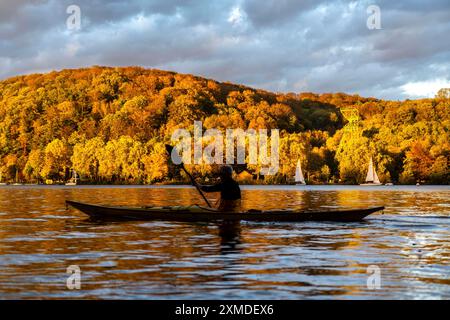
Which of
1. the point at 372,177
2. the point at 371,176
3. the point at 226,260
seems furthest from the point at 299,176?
the point at 226,260

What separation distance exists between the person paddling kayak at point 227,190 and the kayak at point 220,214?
400mm

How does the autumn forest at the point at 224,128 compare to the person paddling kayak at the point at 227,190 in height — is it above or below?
above

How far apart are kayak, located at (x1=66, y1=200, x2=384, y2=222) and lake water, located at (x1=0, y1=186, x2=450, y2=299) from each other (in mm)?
372


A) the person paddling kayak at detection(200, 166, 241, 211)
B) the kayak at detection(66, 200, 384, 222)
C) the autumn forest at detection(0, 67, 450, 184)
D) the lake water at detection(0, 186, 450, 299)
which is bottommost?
the lake water at detection(0, 186, 450, 299)

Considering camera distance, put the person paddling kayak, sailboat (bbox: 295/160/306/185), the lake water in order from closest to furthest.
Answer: the lake water < the person paddling kayak < sailboat (bbox: 295/160/306/185)

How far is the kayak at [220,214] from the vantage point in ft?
84.1

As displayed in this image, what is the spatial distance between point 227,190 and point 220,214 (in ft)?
3.24

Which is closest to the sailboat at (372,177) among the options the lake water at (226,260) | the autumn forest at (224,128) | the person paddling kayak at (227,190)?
the autumn forest at (224,128)

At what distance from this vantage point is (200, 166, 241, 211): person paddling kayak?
24.4 m

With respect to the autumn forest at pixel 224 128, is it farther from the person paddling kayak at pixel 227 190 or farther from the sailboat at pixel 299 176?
the person paddling kayak at pixel 227 190

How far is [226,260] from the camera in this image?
1675cm

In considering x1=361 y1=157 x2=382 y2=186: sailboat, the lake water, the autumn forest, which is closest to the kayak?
the lake water

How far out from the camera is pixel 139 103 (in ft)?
639

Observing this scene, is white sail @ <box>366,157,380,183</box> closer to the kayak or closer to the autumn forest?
the autumn forest
